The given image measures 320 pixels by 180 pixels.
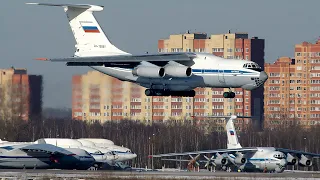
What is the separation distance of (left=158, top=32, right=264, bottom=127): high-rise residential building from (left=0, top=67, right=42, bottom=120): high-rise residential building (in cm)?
3756

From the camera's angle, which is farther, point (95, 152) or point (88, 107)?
point (95, 152)

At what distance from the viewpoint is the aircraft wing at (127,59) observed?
161 feet

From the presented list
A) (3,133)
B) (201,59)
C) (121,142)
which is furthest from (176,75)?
(121,142)

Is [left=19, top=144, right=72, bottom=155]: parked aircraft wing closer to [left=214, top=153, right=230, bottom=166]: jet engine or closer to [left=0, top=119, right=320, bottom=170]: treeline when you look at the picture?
[left=0, top=119, right=320, bottom=170]: treeline

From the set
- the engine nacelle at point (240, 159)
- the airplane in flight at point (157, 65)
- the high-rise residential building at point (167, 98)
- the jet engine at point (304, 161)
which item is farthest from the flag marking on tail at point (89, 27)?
the jet engine at point (304, 161)

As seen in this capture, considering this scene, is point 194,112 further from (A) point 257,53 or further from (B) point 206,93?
(A) point 257,53

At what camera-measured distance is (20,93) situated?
63.9 m

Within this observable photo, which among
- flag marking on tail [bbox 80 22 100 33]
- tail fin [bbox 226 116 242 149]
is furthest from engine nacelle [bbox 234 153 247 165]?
flag marking on tail [bbox 80 22 100 33]

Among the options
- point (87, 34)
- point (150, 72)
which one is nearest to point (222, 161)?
point (87, 34)

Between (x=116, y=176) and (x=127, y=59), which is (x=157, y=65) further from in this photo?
(x=116, y=176)

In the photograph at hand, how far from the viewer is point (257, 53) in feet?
349

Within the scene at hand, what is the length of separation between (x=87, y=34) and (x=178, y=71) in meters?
→ 6.89

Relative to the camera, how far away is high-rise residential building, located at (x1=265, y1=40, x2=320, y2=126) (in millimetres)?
107062

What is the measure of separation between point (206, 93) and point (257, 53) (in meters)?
7.68
